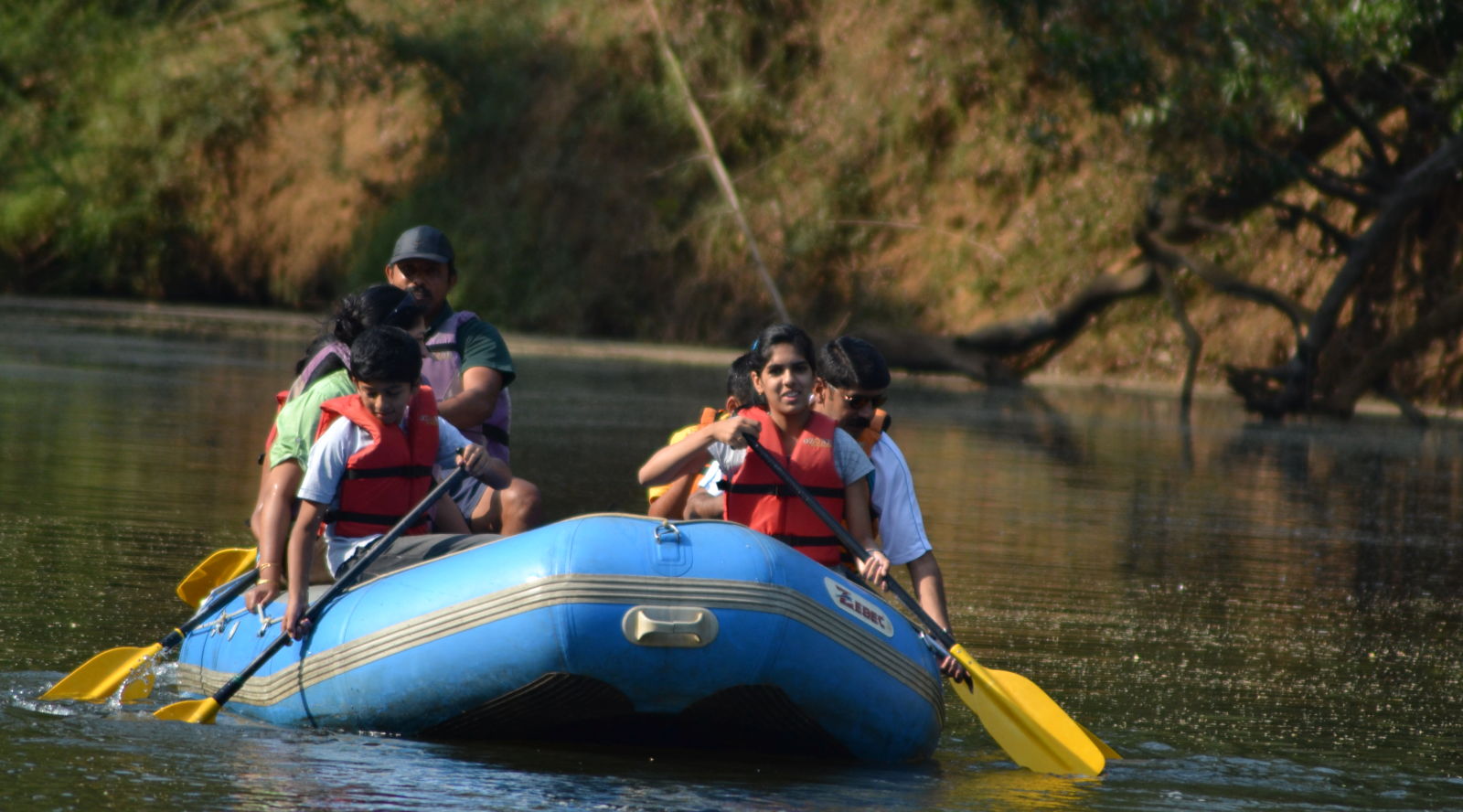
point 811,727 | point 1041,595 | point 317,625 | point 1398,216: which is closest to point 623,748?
point 811,727

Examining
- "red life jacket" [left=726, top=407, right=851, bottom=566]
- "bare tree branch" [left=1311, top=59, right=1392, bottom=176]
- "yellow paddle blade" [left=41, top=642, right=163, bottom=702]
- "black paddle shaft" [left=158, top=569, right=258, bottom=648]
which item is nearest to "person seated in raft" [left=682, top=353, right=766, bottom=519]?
"red life jacket" [left=726, top=407, right=851, bottom=566]

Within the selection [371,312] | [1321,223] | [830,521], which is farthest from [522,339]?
[830,521]

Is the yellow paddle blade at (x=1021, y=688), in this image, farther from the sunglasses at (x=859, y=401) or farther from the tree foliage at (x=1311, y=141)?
the tree foliage at (x=1311, y=141)

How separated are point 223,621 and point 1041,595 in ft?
10.8

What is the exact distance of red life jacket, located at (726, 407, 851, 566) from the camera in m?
5.05

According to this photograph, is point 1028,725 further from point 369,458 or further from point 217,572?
point 217,572

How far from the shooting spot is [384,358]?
16.3 feet

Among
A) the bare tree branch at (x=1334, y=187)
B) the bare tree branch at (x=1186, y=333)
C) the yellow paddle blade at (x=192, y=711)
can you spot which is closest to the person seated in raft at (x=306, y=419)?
the yellow paddle blade at (x=192, y=711)

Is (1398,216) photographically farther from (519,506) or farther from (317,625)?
(317,625)

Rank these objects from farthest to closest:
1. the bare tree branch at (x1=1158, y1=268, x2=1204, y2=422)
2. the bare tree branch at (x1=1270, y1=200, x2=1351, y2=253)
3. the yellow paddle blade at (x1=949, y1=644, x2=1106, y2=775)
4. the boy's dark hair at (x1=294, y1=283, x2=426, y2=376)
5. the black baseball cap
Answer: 1. the bare tree branch at (x1=1158, y1=268, x2=1204, y2=422)
2. the bare tree branch at (x1=1270, y1=200, x2=1351, y2=253)
3. the black baseball cap
4. the boy's dark hair at (x1=294, y1=283, x2=426, y2=376)
5. the yellow paddle blade at (x1=949, y1=644, x2=1106, y2=775)

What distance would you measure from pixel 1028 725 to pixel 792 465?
874 millimetres

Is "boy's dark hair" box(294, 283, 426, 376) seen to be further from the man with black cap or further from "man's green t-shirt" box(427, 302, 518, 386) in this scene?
"man's green t-shirt" box(427, 302, 518, 386)

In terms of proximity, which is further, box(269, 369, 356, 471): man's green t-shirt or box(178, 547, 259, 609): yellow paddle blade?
box(178, 547, 259, 609): yellow paddle blade

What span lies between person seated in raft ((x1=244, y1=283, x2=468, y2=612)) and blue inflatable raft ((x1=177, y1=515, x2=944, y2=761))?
0.69ft
